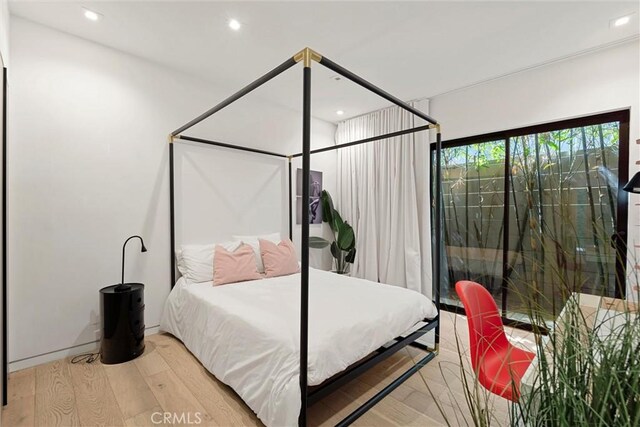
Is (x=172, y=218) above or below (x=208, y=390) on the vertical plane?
above

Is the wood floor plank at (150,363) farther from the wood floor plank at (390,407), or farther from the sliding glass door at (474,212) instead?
the sliding glass door at (474,212)

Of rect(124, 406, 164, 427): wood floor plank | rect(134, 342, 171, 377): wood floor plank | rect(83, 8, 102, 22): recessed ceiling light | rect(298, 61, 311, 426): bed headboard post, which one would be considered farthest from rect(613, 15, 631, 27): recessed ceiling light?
rect(134, 342, 171, 377): wood floor plank

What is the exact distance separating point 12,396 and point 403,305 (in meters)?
2.74

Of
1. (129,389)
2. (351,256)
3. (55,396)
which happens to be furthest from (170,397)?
(351,256)

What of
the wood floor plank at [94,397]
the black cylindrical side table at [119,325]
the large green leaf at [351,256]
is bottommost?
the wood floor plank at [94,397]

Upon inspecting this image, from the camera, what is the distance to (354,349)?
6.01 feet

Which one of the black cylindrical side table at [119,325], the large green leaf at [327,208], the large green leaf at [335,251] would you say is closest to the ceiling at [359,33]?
the large green leaf at [327,208]

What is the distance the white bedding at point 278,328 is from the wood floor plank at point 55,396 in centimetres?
77

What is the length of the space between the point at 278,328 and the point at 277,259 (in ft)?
4.69

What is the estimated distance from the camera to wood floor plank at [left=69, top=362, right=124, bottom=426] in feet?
5.78

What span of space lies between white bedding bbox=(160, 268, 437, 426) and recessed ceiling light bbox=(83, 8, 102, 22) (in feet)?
7.43

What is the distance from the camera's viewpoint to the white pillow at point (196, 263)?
112 inches

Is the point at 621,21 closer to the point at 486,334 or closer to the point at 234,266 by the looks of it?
the point at 486,334

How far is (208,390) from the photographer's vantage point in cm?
204
